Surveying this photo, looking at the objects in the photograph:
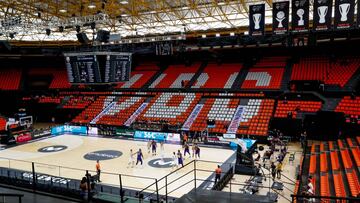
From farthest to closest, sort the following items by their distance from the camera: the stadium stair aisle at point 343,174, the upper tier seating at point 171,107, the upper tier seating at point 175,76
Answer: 1. the upper tier seating at point 175,76
2. the upper tier seating at point 171,107
3. the stadium stair aisle at point 343,174

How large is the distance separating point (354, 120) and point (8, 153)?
2587cm

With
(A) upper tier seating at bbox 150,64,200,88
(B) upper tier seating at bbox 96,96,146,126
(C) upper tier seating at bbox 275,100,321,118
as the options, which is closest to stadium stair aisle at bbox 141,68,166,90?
(A) upper tier seating at bbox 150,64,200,88

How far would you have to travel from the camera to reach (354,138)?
22.6m

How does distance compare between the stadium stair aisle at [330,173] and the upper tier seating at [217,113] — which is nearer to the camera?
the stadium stair aisle at [330,173]

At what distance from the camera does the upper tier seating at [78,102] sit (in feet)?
128

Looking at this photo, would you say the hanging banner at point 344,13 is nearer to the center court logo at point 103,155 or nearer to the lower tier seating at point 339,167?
the lower tier seating at point 339,167

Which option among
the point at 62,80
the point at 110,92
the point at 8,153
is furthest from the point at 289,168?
the point at 62,80

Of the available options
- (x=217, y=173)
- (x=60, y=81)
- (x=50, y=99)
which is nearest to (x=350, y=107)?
(x=217, y=173)

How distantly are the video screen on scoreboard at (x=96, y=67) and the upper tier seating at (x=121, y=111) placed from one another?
13369 millimetres

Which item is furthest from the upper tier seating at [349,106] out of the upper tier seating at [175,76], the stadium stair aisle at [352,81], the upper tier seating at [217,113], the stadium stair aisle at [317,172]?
the upper tier seating at [175,76]

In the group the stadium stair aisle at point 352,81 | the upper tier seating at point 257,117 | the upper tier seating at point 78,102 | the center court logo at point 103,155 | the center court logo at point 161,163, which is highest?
the stadium stair aisle at point 352,81

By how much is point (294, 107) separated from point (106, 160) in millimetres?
16735

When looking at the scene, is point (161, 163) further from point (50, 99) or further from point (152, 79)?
point (50, 99)

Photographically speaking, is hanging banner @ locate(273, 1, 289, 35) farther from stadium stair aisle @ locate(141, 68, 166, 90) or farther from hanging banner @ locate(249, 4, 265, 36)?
stadium stair aisle @ locate(141, 68, 166, 90)
